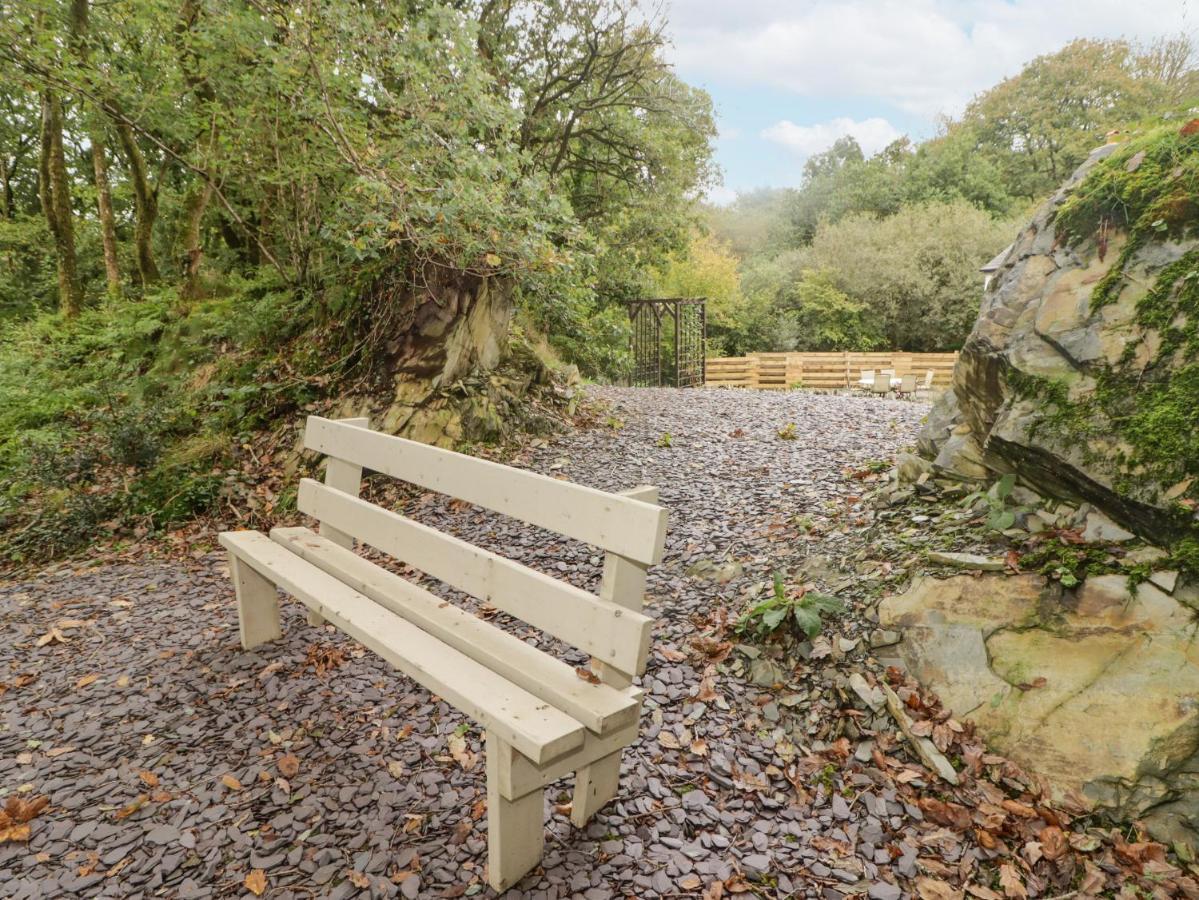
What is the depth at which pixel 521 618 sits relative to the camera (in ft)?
6.92

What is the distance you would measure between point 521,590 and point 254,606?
2024 mm

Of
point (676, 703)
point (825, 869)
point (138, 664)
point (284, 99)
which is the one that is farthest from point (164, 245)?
point (825, 869)

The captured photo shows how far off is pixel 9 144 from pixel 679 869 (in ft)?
65.4

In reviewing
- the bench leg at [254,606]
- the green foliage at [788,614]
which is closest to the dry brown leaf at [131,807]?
the bench leg at [254,606]

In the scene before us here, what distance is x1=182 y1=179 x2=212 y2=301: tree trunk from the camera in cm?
866

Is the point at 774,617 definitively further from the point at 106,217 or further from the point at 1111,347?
the point at 106,217

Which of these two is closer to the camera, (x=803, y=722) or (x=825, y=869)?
(x=825, y=869)

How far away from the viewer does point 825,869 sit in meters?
2.12

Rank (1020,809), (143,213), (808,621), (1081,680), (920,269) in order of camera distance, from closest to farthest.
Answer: (1020,809)
(1081,680)
(808,621)
(143,213)
(920,269)

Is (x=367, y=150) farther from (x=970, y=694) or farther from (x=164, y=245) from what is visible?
(x=164, y=245)

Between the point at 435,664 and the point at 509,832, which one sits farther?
the point at 435,664

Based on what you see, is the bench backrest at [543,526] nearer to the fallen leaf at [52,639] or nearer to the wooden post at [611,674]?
the wooden post at [611,674]

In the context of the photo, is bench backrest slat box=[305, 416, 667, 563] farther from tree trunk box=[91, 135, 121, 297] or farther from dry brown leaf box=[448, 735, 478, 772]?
tree trunk box=[91, 135, 121, 297]

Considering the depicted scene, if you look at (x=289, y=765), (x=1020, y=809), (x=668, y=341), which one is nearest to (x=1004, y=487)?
(x=1020, y=809)
